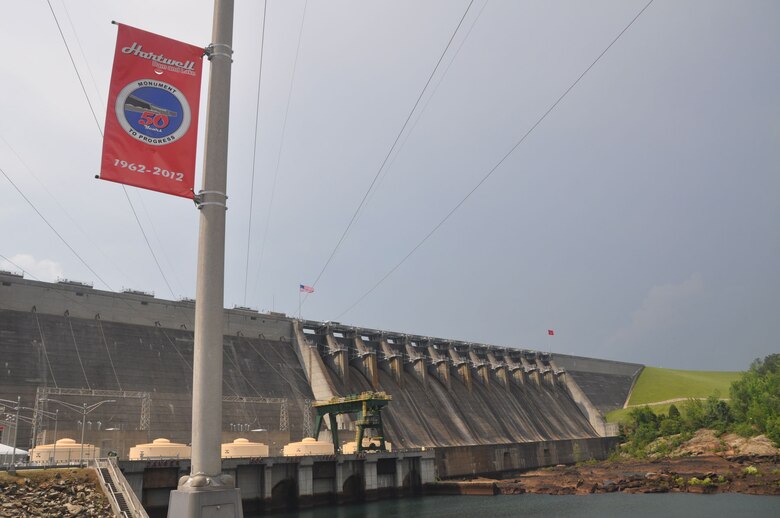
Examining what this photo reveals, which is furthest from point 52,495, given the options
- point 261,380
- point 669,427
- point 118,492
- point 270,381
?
point 669,427

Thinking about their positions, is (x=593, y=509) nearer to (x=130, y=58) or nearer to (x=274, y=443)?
(x=274, y=443)

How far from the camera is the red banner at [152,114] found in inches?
413

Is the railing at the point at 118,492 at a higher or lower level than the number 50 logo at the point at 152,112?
lower

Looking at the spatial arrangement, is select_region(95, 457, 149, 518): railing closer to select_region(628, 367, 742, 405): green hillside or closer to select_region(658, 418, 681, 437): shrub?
select_region(658, 418, 681, 437): shrub

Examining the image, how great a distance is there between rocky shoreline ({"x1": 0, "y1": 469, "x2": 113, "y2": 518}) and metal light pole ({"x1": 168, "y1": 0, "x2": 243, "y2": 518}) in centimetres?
2587

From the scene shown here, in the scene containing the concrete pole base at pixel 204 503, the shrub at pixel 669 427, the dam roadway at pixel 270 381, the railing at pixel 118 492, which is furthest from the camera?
the shrub at pixel 669 427

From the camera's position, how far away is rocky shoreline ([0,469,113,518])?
3030 centimetres

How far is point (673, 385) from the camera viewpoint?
13475cm

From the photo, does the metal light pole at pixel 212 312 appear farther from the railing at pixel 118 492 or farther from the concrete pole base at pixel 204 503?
the railing at pixel 118 492

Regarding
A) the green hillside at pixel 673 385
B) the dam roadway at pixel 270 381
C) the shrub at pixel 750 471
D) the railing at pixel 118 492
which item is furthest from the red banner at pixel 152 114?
the green hillside at pixel 673 385

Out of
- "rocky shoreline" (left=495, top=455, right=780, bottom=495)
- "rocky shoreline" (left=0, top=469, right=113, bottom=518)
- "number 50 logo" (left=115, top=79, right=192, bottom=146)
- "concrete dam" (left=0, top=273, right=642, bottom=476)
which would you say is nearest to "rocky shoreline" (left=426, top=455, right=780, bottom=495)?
"rocky shoreline" (left=495, top=455, right=780, bottom=495)

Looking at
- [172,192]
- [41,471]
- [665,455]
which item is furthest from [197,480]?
[665,455]

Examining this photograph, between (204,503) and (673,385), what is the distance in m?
143

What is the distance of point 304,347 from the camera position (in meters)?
84.1
